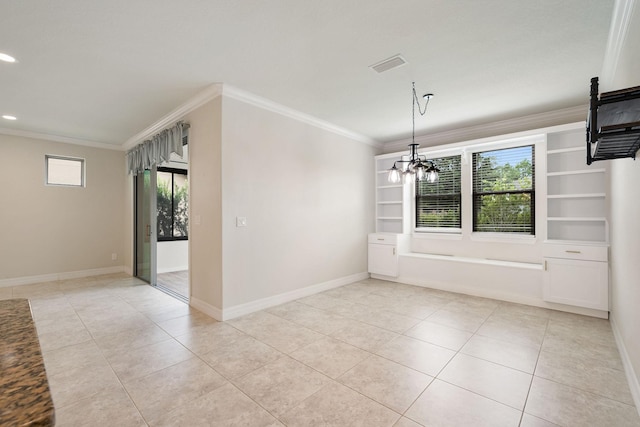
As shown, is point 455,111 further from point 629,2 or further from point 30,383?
point 30,383

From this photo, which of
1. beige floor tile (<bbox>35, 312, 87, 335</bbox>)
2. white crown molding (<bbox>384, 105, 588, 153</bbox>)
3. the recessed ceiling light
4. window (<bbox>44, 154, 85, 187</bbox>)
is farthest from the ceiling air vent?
window (<bbox>44, 154, 85, 187</bbox>)

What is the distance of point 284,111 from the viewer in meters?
4.07

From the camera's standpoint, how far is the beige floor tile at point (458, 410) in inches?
70.5

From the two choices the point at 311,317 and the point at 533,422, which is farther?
the point at 311,317

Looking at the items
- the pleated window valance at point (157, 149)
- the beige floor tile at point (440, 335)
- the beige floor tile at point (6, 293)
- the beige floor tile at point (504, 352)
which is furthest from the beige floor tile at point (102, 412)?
the beige floor tile at point (6, 293)

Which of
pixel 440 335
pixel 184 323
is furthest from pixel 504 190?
pixel 184 323

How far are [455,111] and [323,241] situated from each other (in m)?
2.75

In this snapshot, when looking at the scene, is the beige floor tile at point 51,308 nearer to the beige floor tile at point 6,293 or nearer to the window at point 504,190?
the beige floor tile at point 6,293

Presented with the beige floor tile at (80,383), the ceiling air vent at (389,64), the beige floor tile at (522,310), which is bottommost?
the beige floor tile at (80,383)

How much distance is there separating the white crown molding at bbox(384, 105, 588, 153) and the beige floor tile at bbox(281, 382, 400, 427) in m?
4.22

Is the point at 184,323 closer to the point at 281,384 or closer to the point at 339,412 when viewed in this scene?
the point at 281,384

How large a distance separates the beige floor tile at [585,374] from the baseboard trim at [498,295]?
136cm

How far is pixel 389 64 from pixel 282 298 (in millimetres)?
3156

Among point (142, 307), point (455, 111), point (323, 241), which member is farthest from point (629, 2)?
point (142, 307)
